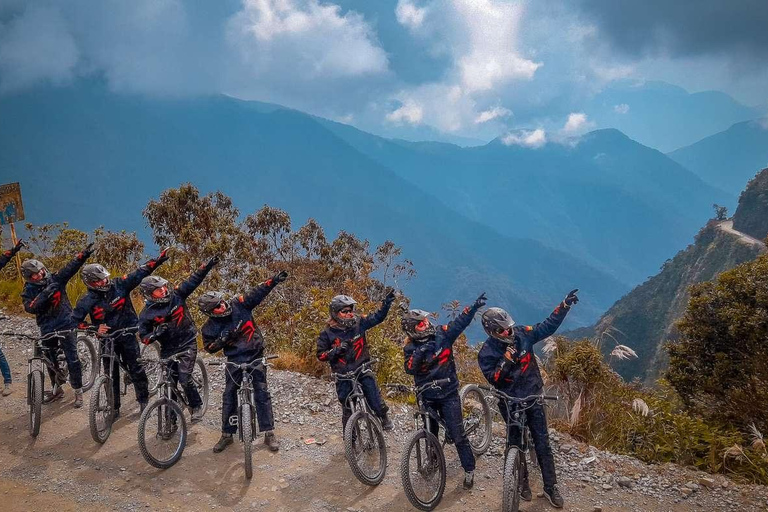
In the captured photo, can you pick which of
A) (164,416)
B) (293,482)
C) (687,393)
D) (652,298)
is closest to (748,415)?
(687,393)

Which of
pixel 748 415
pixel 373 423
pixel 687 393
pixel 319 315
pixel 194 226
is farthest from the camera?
pixel 194 226

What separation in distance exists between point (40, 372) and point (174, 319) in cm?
223

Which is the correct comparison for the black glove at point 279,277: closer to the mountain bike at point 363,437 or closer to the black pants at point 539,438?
the mountain bike at point 363,437

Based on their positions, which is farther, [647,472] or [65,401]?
[65,401]

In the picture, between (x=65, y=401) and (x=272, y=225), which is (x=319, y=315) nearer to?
(x=65, y=401)

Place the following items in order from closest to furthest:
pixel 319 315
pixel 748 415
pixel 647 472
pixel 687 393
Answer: pixel 647 472, pixel 748 415, pixel 319 315, pixel 687 393

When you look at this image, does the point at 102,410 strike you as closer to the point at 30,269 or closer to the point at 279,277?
the point at 30,269

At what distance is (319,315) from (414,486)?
5.89 meters

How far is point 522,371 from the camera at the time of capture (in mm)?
5676

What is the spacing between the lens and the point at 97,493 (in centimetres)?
600

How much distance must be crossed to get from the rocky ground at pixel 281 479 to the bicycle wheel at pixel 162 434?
7.3 inches

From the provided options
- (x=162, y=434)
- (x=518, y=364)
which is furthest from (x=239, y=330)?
(x=518, y=364)

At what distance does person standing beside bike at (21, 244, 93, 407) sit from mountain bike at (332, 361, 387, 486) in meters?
4.57

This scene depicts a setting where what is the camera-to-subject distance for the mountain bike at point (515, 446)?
5.18m
